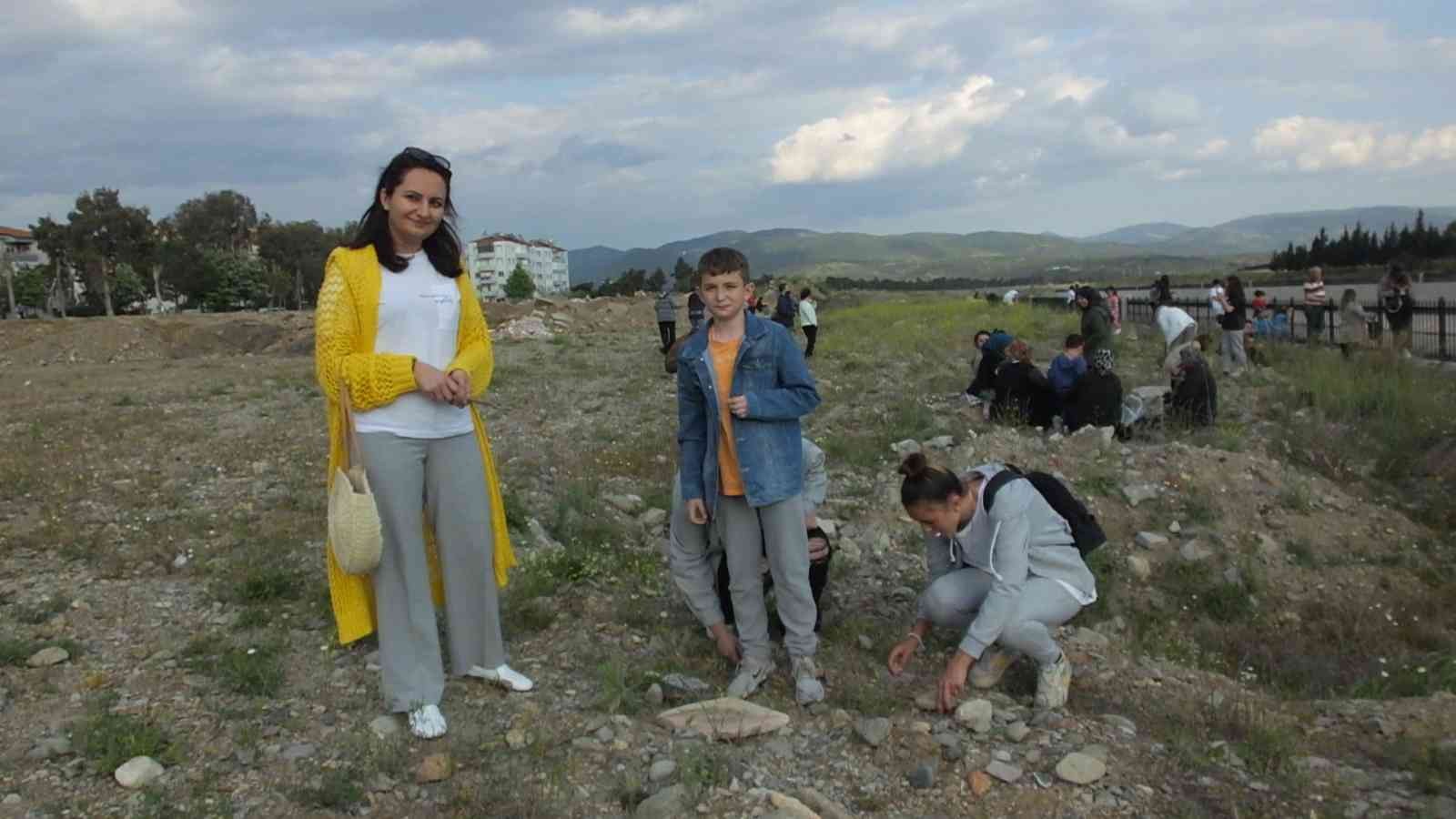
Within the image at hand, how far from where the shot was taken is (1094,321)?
10.1m

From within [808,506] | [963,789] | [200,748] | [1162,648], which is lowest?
[1162,648]

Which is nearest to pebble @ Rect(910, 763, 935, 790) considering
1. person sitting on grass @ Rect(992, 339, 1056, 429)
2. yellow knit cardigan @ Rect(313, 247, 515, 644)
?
yellow knit cardigan @ Rect(313, 247, 515, 644)

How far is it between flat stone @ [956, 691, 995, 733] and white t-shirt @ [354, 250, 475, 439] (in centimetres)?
198

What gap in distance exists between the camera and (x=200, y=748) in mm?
3293

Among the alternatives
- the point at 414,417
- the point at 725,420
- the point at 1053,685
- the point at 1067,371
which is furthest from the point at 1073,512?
the point at 1067,371

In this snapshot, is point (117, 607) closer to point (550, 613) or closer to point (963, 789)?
point (550, 613)

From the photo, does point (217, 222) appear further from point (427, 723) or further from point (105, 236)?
point (427, 723)

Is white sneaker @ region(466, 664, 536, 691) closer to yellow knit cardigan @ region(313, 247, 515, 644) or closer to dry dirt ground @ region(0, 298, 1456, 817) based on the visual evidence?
dry dirt ground @ region(0, 298, 1456, 817)

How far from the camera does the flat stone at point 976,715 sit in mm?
3516

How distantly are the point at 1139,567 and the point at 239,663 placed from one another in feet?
15.8

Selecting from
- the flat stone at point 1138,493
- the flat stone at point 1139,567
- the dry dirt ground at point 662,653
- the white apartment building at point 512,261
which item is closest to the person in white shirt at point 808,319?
the dry dirt ground at point 662,653

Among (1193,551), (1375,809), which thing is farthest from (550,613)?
(1193,551)

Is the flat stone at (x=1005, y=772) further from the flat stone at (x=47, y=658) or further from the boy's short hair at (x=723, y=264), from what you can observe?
the flat stone at (x=47, y=658)

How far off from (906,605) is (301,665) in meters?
2.77
